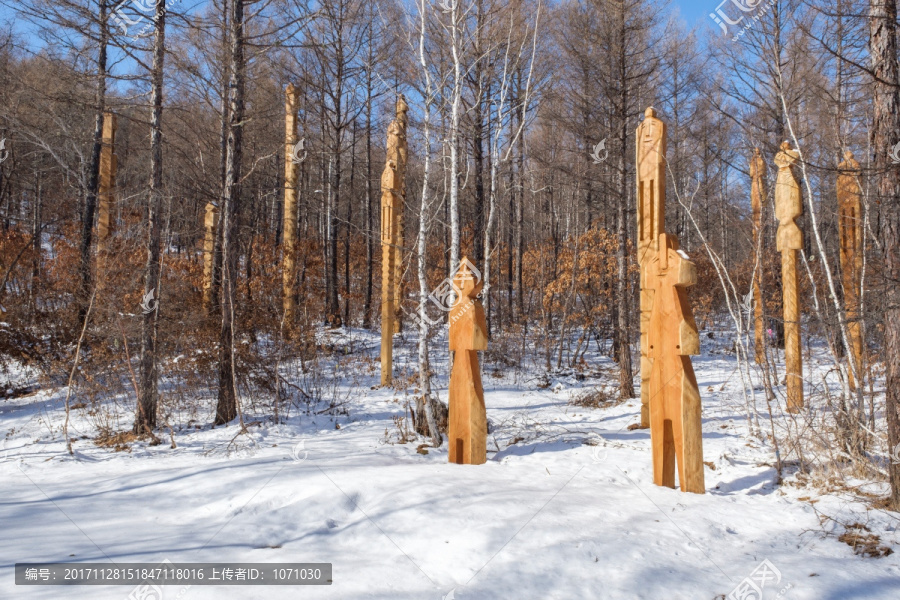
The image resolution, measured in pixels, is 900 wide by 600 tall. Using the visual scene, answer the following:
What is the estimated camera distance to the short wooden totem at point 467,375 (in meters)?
5.26

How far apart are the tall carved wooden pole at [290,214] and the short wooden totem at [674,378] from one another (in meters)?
7.70

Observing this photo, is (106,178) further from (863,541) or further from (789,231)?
(863,541)

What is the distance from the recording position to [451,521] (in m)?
3.70

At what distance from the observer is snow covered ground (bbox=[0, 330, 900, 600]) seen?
3.02 meters

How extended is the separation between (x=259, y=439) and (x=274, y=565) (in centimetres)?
422

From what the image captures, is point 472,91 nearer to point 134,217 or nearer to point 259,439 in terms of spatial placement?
point 259,439

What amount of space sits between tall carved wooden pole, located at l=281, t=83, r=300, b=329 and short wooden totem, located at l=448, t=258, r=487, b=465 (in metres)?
6.18

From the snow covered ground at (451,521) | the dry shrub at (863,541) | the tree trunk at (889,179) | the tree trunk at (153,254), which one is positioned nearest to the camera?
the snow covered ground at (451,521)

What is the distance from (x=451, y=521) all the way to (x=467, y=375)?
70.1 inches

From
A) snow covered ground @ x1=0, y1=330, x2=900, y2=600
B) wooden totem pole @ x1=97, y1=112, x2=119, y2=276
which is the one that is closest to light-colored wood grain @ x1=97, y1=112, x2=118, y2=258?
wooden totem pole @ x1=97, y1=112, x2=119, y2=276

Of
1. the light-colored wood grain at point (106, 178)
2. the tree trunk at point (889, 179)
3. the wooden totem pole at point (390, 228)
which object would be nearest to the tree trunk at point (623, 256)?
the wooden totem pole at point (390, 228)

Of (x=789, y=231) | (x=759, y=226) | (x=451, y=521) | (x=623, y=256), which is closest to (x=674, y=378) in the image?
(x=451, y=521)

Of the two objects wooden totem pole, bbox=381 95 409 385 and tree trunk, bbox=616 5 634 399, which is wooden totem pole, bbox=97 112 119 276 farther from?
tree trunk, bbox=616 5 634 399

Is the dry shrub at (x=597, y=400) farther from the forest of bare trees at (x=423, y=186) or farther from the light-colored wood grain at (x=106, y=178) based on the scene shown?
the light-colored wood grain at (x=106, y=178)
